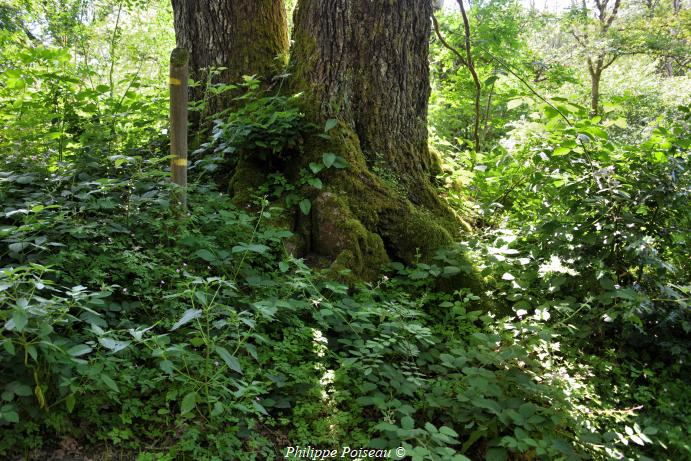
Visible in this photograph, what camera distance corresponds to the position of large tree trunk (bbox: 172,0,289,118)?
170 inches

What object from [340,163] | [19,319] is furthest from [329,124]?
[19,319]

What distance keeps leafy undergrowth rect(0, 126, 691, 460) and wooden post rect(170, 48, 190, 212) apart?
114 mm

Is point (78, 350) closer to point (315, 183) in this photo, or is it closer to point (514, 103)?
point (315, 183)

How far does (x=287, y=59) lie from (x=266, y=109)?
0.90 metres

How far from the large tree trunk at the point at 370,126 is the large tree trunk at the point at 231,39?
0.39 m

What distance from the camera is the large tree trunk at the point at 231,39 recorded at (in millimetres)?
4316

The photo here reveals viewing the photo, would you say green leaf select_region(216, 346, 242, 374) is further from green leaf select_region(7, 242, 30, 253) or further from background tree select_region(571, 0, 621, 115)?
background tree select_region(571, 0, 621, 115)

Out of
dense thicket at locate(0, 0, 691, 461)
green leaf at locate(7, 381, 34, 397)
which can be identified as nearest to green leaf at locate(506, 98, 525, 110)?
dense thicket at locate(0, 0, 691, 461)

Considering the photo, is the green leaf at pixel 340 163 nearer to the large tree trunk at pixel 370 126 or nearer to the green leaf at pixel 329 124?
the large tree trunk at pixel 370 126

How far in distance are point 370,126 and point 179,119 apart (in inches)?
67.8

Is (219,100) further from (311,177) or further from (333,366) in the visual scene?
(333,366)

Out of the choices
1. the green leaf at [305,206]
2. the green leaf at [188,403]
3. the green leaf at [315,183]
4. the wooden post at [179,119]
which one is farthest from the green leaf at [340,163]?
the green leaf at [188,403]

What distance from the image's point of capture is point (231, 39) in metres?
4.33

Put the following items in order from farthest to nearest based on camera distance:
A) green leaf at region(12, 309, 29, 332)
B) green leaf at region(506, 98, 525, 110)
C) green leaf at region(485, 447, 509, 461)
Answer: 1. green leaf at region(506, 98, 525, 110)
2. green leaf at region(485, 447, 509, 461)
3. green leaf at region(12, 309, 29, 332)
